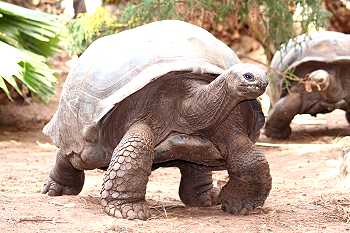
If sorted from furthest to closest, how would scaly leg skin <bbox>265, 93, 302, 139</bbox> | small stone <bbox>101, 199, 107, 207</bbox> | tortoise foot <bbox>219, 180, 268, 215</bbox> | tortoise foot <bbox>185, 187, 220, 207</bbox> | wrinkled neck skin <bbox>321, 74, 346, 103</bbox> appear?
scaly leg skin <bbox>265, 93, 302, 139</bbox> → wrinkled neck skin <bbox>321, 74, 346, 103</bbox> → tortoise foot <bbox>185, 187, 220, 207</bbox> → tortoise foot <bbox>219, 180, 268, 215</bbox> → small stone <bbox>101, 199, 107, 207</bbox>

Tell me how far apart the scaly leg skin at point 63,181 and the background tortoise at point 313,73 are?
3.61 meters

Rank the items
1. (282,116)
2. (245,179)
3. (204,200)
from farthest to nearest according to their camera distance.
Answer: (282,116)
(204,200)
(245,179)

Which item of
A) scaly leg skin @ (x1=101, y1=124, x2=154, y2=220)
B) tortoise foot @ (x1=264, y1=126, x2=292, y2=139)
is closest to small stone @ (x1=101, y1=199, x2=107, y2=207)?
scaly leg skin @ (x1=101, y1=124, x2=154, y2=220)

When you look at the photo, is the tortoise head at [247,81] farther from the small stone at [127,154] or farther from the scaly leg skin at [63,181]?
the scaly leg skin at [63,181]

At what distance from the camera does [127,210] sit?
3.35m

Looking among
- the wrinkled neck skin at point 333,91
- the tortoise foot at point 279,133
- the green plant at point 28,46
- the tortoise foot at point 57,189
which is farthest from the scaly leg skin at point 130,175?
the tortoise foot at point 279,133

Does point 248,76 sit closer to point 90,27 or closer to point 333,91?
point 90,27

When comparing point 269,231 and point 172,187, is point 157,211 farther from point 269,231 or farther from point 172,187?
point 172,187

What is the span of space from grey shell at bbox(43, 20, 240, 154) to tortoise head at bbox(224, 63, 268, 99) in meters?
0.27

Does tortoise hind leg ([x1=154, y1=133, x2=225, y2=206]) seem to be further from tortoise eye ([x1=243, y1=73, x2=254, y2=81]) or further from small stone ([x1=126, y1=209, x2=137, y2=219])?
tortoise eye ([x1=243, y1=73, x2=254, y2=81])

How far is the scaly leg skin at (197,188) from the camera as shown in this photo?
4070mm

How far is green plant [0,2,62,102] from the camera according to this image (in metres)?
6.46

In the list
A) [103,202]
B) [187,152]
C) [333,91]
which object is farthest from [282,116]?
[103,202]

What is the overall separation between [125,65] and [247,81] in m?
0.67
